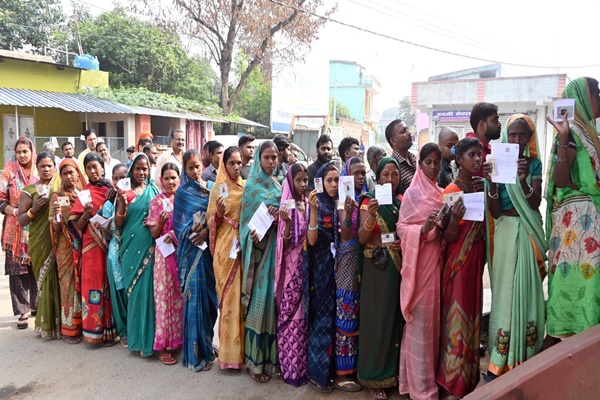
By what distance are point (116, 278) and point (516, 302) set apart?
3.28 meters

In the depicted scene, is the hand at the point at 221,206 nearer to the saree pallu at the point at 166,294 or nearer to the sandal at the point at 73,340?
the saree pallu at the point at 166,294

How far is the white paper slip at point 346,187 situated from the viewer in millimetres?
3121

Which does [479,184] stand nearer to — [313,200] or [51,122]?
[313,200]

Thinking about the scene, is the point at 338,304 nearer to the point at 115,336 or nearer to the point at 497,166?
the point at 497,166

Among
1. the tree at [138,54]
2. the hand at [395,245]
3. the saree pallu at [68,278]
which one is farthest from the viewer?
the tree at [138,54]

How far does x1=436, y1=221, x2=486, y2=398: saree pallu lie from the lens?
3121mm

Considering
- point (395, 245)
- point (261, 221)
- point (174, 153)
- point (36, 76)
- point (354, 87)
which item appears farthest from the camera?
point (354, 87)

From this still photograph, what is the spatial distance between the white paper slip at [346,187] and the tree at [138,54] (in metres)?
23.3

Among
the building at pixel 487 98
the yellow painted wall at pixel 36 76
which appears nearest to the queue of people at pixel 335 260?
the yellow painted wall at pixel 36 76

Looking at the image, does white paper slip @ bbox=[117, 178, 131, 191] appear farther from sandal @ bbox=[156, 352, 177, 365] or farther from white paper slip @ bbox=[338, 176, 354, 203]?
white paper slip @ bbox=[338, 176, 354, 203]

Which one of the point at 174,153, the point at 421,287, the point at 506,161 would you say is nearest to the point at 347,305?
the point at 421,287

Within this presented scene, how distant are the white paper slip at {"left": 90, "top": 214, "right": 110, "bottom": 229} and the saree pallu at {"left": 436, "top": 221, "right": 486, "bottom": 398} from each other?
9.75 feet

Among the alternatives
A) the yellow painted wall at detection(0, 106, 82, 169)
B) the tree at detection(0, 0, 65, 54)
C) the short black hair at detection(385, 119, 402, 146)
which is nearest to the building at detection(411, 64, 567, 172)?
the yellow painted wall at detection(0, 106, 82, 169)

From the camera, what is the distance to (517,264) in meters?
3.03
